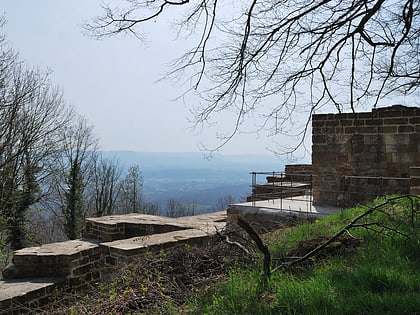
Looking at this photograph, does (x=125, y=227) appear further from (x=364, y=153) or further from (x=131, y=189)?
(x=131, y=189)

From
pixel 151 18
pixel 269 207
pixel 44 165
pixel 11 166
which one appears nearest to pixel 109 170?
pixel 44 165

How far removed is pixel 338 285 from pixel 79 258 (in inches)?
252

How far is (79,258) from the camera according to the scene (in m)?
8.39

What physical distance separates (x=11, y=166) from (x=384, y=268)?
54.0 feet

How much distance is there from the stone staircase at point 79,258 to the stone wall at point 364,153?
327cm

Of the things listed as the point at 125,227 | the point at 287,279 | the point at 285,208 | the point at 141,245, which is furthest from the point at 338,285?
the point at 125,227

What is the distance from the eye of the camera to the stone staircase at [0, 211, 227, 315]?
708cm

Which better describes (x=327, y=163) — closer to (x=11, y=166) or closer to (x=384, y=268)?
(x=384, y=268)

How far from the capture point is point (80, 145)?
25.9 metres

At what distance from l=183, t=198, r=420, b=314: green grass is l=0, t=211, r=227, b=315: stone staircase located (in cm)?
333

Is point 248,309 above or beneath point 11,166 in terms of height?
beneath

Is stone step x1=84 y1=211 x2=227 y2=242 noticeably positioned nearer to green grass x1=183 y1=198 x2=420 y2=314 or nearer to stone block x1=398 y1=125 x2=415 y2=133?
stone block x1=398 y1=125 x2=415 y2=133

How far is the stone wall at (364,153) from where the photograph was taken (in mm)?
8992

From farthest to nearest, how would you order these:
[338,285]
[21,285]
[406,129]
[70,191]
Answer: [70,191]
[406,129]
[21,285]
[338,285]
